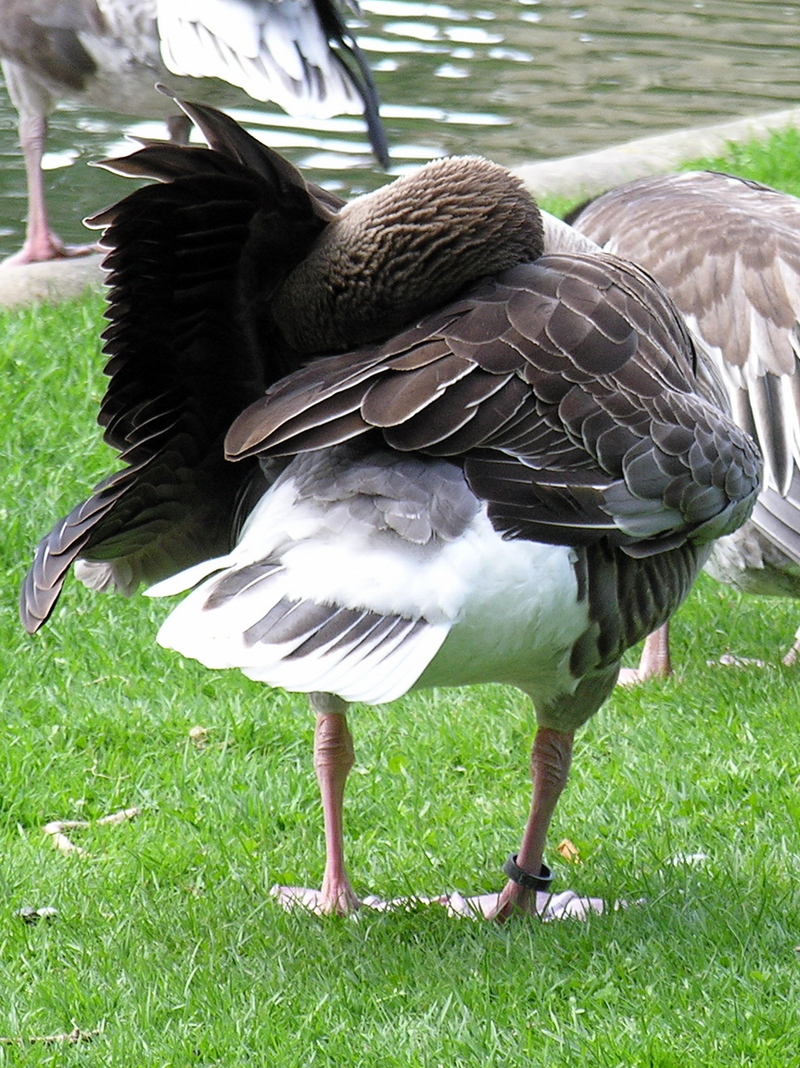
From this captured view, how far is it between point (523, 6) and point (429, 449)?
13.0 metres

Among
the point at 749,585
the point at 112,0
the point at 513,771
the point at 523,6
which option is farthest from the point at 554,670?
the point at 523,6

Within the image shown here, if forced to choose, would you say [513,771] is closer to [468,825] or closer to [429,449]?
[468,825]

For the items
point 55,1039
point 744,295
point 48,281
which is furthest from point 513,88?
point 55,1039

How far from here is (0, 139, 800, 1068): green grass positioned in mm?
2906

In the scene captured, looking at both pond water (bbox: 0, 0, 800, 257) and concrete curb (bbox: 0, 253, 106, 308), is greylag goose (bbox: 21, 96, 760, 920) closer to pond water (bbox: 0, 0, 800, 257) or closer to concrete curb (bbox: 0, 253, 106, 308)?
concrete curb (bbox: 0, 253, 106, 308)

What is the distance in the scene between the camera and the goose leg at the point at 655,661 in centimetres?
514

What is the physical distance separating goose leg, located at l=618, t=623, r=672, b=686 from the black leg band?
A: 1687mm

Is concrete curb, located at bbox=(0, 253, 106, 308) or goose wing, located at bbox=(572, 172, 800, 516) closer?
goose wing, located at bbox=(572, 172, 800, 516)

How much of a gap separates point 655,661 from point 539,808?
5.66 feet

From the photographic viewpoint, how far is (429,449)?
9.50 feet

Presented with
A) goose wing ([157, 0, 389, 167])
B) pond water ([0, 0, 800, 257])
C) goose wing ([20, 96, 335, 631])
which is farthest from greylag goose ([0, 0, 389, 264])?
goose wing ([20, 96, 335, 631])

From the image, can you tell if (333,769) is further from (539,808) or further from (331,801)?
(539,808)

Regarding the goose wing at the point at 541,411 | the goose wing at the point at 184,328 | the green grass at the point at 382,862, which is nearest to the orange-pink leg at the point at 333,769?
the green grass at the point at 382,862

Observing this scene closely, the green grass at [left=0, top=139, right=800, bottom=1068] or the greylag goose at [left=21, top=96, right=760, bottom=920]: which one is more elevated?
the greylag goose at [left=21, top=96, right=760, bottom=920]
